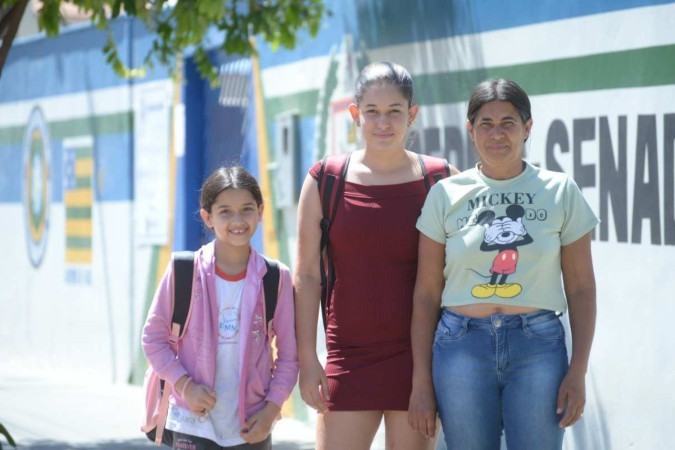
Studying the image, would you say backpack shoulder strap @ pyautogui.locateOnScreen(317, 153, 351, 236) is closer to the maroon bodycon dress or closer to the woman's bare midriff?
the maroon bodycon dress

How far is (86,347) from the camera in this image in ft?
39.6

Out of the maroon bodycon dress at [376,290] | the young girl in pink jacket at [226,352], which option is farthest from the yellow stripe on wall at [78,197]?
the maroon bodycon dress at [376,290]

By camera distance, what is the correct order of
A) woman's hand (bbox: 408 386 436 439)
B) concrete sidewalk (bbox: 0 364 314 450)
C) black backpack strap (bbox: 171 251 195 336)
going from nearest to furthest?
1. woman's hand (bbox: 408 386 436 439)
2. black backpack strap (bbox: 171 251 195 336)
3. concrete sidewalk (bbox: 0 364 314 450)

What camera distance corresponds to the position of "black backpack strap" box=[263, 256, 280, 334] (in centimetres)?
442

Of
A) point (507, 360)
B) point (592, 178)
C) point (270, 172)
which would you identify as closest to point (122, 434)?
point (270, 172)

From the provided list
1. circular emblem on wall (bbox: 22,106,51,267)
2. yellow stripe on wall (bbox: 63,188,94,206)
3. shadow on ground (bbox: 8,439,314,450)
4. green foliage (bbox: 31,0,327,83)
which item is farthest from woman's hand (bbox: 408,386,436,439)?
circular emblem on wall (bbox: 22,106,51,267)

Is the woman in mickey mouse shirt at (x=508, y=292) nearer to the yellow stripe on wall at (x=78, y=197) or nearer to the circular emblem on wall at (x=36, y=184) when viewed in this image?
the yellow stripe on wall at (x=78, y=197)

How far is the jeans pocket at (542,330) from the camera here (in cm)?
370

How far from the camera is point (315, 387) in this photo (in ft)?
13.7

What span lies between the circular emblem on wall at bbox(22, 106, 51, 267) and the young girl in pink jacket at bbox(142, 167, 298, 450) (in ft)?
28.3

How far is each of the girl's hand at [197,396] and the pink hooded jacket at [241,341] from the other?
0.05 meters

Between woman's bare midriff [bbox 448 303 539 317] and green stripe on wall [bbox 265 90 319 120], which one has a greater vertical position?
green stripe on wall [bbox 265 90 319 120]

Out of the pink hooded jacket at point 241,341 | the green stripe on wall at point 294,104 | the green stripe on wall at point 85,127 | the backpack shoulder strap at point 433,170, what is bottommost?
the pink hooded jacket at point 241,341

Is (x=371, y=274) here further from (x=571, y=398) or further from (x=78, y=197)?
(x=78, y=197)
